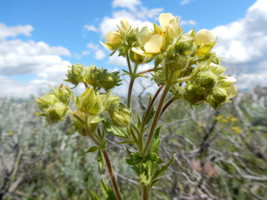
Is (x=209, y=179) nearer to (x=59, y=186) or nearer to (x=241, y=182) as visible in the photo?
(x=241, y=182)

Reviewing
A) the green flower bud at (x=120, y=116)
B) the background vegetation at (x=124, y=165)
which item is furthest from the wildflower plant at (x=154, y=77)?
the background vegetation at (x=124, y=165)

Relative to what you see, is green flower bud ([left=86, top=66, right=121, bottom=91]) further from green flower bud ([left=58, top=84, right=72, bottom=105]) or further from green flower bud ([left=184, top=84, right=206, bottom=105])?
green flower bud ([left=184, top=84, right=206, bottom=105])

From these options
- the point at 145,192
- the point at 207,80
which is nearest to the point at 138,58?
the point at 207,80

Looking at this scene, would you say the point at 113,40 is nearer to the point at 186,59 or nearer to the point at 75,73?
the point at 75,73

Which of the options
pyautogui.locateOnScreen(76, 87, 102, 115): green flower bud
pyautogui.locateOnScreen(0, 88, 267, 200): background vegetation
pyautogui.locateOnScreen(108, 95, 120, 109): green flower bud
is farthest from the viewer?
pyautogui.locateOnScreen(0, 88, 267, 200): background vegetation

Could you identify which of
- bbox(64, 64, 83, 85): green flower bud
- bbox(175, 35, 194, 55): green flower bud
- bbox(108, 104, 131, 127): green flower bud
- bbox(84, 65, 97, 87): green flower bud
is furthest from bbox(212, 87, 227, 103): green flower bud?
bbox(64, 64, 83, 85): green flower bud
